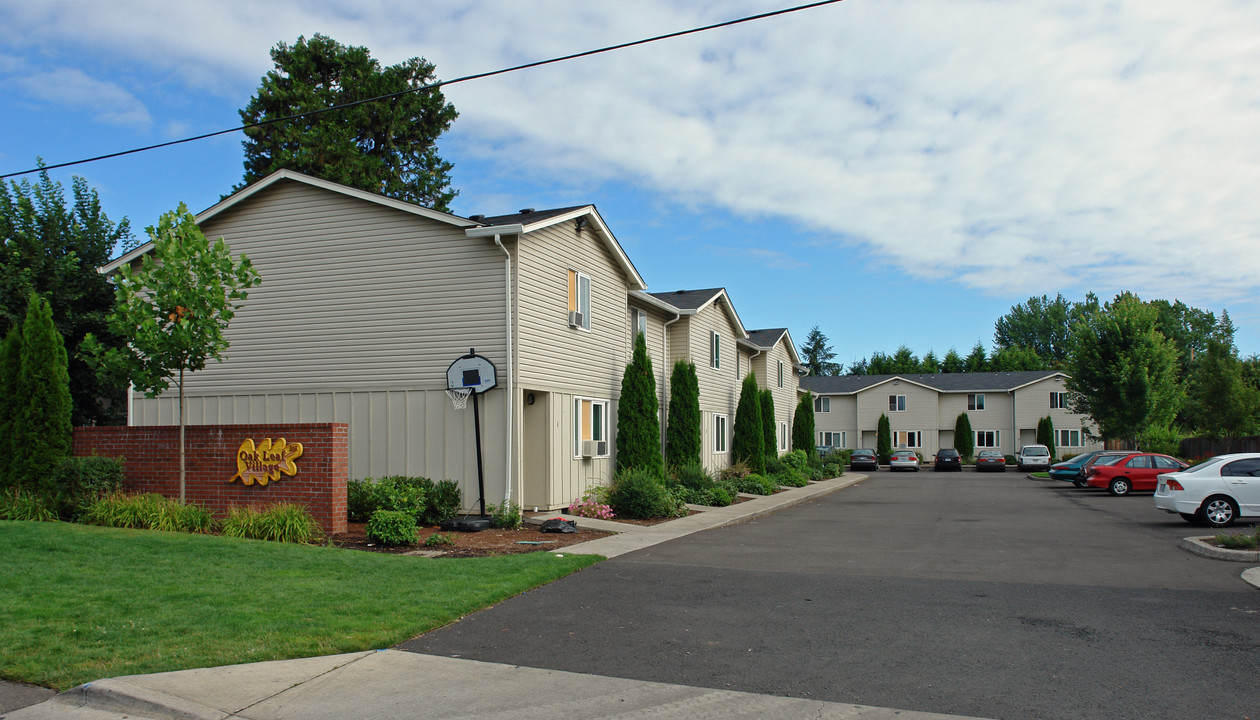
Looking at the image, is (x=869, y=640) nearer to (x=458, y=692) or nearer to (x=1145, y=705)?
(x=1145, y=705)

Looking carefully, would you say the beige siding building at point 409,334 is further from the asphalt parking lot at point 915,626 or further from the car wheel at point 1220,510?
the car wheel at point 1220,510

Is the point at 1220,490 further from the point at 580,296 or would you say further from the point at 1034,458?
the point at 1034,458

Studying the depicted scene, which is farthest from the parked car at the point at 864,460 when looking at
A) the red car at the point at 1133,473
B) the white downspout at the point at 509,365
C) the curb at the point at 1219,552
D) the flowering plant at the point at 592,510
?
the white downspout at the point at 509,365

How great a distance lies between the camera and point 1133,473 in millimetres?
29531

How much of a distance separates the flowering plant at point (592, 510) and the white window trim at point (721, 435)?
1407 cm

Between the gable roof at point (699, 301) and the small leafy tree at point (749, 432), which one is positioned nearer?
the gable roof at point (699, 301)

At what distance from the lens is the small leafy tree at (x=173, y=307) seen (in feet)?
49.1

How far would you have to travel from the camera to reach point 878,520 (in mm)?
20141

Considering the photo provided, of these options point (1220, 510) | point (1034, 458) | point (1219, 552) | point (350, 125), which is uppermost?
point (350, 125)

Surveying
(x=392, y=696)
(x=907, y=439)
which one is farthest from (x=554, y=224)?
(x=907, y=439)

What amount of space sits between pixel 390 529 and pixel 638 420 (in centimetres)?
954

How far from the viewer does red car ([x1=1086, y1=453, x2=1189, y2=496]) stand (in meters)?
29.4

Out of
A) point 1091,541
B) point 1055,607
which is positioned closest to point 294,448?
point 1055,607

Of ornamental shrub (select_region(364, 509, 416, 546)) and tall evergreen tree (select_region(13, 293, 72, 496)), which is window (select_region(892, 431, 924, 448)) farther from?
tall evergreen tree (select_region(13, 293, 72, 496))
